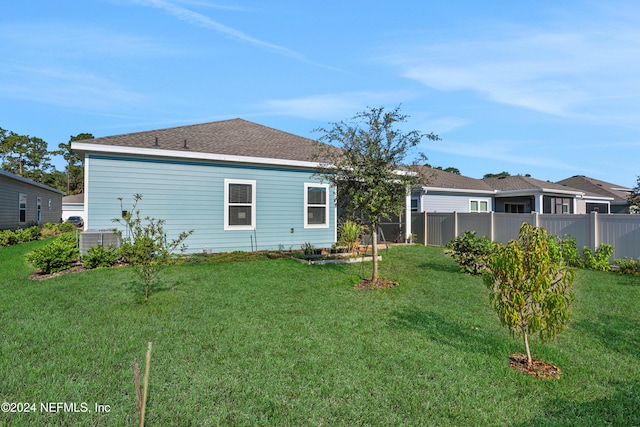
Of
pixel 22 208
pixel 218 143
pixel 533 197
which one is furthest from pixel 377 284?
pixel 22 208

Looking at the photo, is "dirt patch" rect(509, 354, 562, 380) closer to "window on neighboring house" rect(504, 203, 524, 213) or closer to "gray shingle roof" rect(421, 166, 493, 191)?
"gray shingle roof" rect(421, 166, 493, 191)

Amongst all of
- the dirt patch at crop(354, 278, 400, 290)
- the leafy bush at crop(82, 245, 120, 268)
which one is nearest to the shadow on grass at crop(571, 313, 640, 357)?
the dirt patch at crop(354, 278, 400, 290)

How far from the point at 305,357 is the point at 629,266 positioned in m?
9.63

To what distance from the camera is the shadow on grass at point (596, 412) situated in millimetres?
2287

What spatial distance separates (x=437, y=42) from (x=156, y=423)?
1082cm

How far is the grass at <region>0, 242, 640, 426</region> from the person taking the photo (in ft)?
7.88

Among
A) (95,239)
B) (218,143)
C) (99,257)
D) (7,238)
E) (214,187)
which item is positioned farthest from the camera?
(7,238)

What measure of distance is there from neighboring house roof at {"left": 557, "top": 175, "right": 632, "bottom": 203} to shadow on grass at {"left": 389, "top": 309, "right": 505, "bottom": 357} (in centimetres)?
2772

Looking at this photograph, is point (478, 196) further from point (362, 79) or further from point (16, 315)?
point (16, 315)

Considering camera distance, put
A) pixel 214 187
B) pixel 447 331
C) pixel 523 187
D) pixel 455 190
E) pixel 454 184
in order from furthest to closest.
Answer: pixel 523 187 → pixel 454 184 → pixel 455 190 → pixel 214 187 → pixel 447 331

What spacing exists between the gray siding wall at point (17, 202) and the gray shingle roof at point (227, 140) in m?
11.8

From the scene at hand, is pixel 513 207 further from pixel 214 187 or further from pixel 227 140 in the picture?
pixel 214 187

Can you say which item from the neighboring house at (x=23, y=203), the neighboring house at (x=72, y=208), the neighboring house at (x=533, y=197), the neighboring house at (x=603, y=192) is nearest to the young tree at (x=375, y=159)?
the neighboring house at (x=533, y=197)

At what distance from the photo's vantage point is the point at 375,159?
21.0ft
